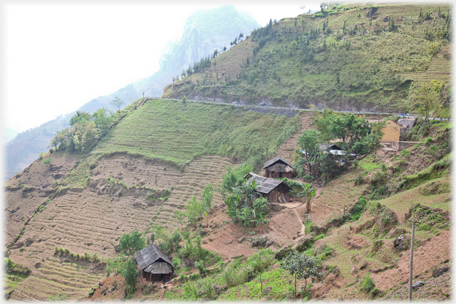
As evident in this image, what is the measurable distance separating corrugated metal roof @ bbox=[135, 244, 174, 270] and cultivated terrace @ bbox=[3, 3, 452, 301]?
172mm

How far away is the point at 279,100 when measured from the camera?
5584 cm

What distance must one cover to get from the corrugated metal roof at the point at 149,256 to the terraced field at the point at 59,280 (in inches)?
263

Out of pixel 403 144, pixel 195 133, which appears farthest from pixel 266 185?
pixel 195 133

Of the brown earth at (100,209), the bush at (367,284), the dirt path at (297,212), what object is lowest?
the brown earth at (100,209)

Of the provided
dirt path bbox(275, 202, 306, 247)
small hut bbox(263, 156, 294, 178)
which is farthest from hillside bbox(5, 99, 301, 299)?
dirt path bbox(275, 202, 306, 247)

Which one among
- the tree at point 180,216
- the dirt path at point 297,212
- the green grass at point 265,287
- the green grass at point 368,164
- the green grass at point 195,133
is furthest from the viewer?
the green grass at point 195,133

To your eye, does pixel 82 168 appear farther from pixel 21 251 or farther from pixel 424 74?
pixel 424 74

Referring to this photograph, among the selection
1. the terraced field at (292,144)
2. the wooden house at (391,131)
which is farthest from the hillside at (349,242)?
the terraced field at (292,144)

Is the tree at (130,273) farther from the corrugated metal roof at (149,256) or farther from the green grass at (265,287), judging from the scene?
the green grass at (265,287)

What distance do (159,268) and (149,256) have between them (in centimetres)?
167

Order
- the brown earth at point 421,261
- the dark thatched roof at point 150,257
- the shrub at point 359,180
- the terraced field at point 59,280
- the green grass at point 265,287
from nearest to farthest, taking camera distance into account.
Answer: the brown earth at point 421,261 < the green grass at point 265,287 < the dark thatched roof at point 150,257 < the shrub at point 359,180 < the terraced field at point 59,280

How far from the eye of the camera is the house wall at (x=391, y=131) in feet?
102

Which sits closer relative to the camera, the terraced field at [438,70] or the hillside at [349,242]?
the hillside at [349,242]

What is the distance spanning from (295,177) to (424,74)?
91.9 feet
